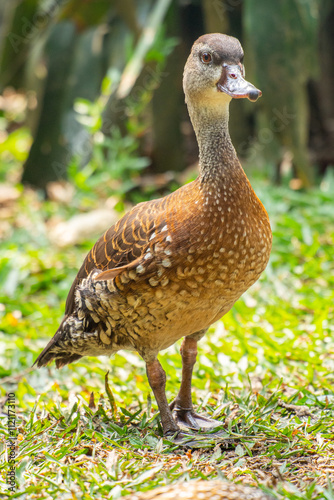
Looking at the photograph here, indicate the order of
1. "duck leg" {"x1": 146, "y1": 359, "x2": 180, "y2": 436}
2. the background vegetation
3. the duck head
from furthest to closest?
"duck leg" {"x1": 146, "y1": 359, "x2": 180, "y2": 436}, the background vegetation, the duck head

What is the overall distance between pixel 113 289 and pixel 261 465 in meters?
1.05

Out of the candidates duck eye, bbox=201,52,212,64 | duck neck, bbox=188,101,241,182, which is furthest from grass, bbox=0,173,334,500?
duck eye, bbox=201,52,212,64

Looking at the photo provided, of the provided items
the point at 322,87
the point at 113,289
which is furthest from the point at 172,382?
the point at 322,87

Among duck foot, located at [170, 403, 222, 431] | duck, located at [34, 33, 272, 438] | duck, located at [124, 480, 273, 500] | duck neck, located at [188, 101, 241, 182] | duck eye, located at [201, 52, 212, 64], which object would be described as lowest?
duck foot, located at [170, 403, 222, 431]

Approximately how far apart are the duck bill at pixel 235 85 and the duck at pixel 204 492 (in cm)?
158

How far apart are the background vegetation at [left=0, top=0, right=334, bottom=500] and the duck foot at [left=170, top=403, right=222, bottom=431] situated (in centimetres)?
13

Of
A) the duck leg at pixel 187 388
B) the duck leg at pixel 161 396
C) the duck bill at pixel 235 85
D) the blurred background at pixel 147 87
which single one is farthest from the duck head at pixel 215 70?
the blurred background at pixel 147 87

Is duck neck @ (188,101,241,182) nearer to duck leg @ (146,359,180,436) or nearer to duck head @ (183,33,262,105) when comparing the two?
duck head @ (183,33,262,105)

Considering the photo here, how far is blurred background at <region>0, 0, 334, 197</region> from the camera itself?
5.70 m

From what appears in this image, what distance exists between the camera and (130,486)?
2566 mm

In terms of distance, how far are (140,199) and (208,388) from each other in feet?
10.8

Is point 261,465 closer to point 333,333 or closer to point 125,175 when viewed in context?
point 333,333

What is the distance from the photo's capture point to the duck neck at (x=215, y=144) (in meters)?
3.01

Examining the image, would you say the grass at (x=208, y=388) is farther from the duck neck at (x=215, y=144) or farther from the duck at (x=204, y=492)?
the duck neck at (x=215, y=144)
